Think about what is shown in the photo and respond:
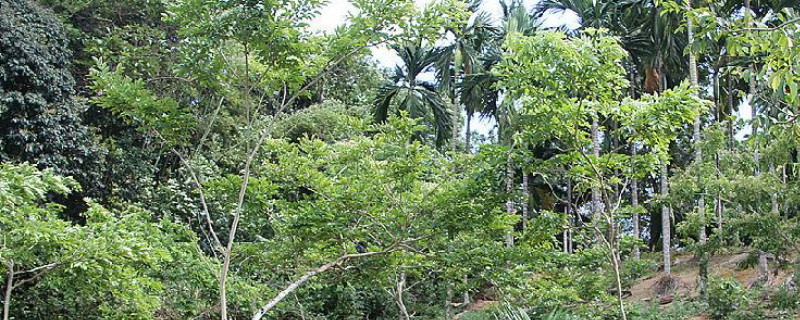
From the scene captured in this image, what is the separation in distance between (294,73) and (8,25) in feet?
19.8

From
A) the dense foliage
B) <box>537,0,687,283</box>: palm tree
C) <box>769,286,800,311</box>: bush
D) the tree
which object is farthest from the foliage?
<box>537,0,687,283</box>: palm tree

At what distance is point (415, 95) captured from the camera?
60.1 feet

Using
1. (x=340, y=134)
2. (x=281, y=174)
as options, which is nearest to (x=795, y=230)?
(x=281, y=174)

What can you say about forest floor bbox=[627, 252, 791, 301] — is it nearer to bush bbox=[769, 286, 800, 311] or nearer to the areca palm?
bush bbox=[769, 286, 800, 311]

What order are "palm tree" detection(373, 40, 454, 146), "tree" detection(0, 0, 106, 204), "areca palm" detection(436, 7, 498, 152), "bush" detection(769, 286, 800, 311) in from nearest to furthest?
"bush" detection(769, 286, 800, 311) < "tree" detection(0, 0, 106, 204) < "areca palm" detection(436, 7, 498, 152) < "palm tree" detection(373, 40, 454, 146)

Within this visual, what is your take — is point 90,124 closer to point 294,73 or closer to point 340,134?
point 340,134

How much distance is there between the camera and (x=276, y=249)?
8.25 m

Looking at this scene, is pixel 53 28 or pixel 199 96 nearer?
pixel 53 28

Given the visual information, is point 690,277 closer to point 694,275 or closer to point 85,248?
point 694,275

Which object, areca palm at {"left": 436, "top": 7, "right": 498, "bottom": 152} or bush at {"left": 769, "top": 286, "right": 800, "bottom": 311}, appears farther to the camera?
areca palm at {"left": 436, "top": 7, "right": 498, "bottom": 152}

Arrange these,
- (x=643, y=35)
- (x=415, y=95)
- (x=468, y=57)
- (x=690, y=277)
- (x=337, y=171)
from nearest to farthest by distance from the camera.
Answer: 1. (x=337, y=171)
2. (x=690, y=277)
3. (x=643, y=35)
4. (x=468, y=57)
5. (x=415, y=95)

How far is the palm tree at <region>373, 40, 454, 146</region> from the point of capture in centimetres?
1823

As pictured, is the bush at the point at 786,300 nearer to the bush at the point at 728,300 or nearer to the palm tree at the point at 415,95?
the bush at the point at 728,300

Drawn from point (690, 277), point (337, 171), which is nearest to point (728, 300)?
point (690, 277)
